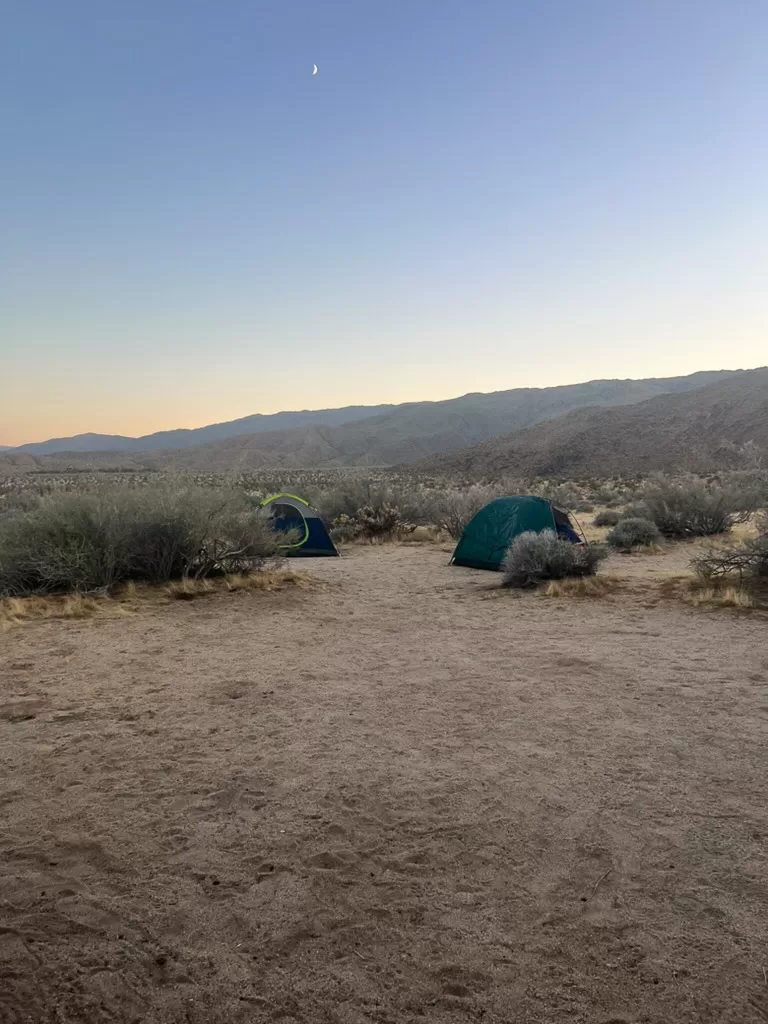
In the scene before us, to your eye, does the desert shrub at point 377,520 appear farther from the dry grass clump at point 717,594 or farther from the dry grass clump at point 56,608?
the dry grass clump at point 56,608

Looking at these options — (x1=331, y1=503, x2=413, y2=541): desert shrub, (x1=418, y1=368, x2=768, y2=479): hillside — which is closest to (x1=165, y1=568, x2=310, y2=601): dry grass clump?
(x1=331, y1=503, x2=413, y2=541): desert shrub

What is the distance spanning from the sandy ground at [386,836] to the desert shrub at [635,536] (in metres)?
8.40

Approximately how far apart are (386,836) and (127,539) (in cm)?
Result: 868

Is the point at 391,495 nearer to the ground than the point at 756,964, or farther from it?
farther from it

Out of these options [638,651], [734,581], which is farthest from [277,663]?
[734,581]

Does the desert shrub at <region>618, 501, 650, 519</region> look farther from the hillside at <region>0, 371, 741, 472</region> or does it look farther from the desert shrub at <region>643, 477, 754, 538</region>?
the hillside at <region>0, 371, 741, 472</region>

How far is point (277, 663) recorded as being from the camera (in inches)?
287

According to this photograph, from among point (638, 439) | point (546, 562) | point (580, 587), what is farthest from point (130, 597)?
point (638, 439)

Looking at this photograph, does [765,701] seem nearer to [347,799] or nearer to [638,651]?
[638,651]

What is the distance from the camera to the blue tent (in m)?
16.1

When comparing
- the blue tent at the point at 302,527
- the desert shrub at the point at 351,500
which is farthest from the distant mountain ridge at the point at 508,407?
the blue tent at the point at 302,527

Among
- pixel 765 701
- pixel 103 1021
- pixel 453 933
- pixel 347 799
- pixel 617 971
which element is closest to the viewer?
pixel 103 1021

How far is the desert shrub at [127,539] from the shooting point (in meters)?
10.5

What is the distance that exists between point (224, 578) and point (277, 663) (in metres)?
4.90
